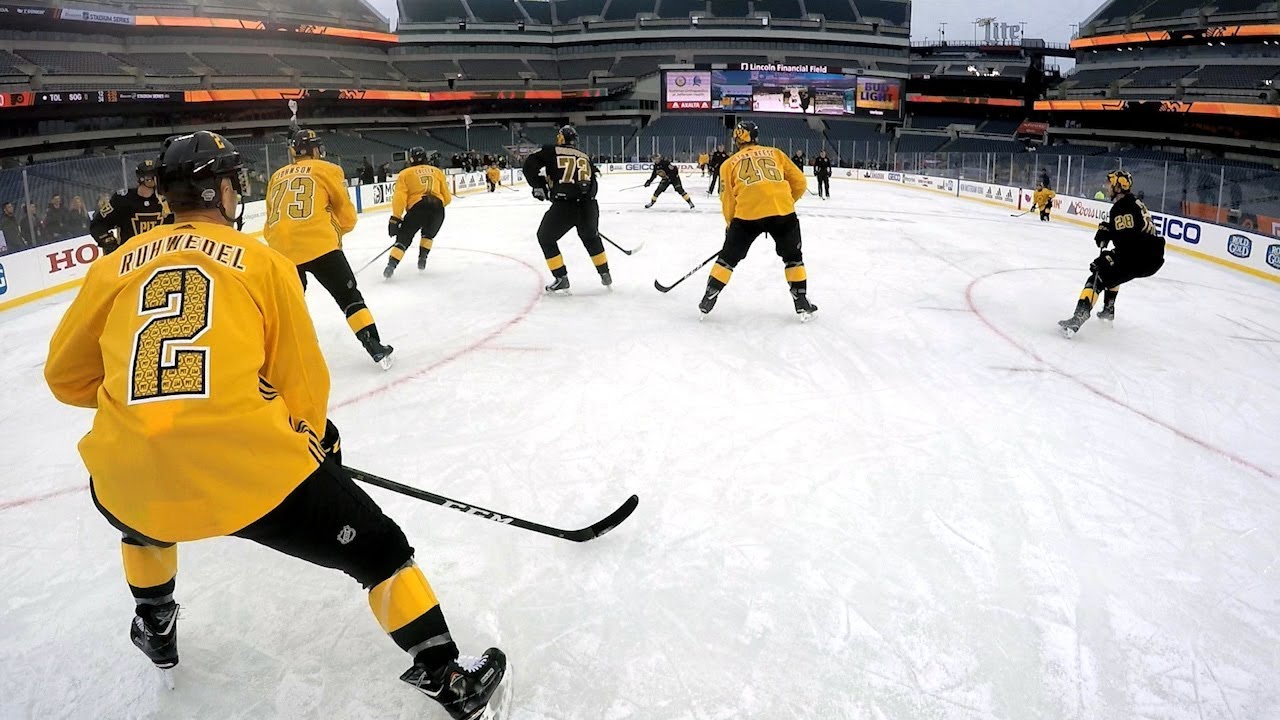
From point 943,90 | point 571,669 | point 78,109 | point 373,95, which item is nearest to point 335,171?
point 571,669

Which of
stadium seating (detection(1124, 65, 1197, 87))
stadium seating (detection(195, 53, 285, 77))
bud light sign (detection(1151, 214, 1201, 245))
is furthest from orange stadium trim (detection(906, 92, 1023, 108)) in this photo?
stadium seating (detection(195, 53, 285, 77))

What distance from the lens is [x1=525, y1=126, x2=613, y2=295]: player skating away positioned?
19.3ft

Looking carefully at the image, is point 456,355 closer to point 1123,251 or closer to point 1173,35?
point 1123,251

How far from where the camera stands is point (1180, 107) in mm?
23438

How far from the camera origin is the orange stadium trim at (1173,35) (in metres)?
24.5

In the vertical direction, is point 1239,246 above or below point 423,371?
above

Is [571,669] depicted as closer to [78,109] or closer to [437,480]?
[437,480]

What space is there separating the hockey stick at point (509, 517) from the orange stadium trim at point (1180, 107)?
25.9 metres

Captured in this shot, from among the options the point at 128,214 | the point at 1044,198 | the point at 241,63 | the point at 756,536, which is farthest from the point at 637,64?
the point at 756,536

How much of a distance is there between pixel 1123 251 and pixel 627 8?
42.4 m

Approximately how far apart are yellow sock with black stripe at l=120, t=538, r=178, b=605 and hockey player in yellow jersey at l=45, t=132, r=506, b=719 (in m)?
0.06

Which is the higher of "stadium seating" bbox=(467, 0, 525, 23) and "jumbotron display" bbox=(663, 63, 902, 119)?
"stadium seating" bbox=(467, 0, 525, 23)

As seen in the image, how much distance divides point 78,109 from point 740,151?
22431 mm

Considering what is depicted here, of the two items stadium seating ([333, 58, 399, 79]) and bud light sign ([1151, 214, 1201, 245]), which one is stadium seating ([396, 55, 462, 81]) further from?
bud light sign ([1151, 214, 1201, 245])
